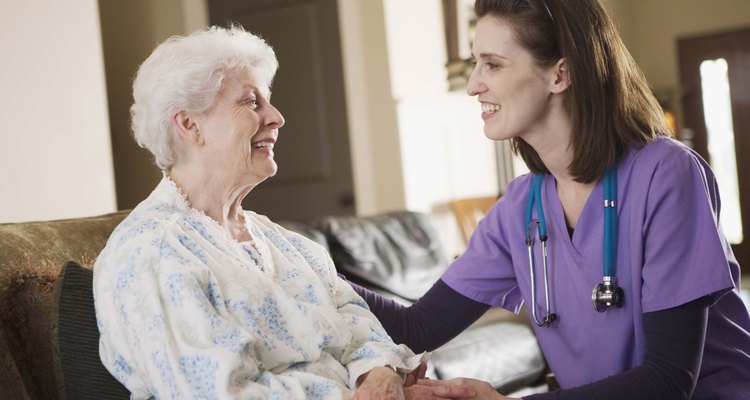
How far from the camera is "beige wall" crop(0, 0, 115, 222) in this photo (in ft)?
9.59

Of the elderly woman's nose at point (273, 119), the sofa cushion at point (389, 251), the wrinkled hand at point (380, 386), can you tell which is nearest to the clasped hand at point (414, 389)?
the wrinkled hand at point (380, 386)

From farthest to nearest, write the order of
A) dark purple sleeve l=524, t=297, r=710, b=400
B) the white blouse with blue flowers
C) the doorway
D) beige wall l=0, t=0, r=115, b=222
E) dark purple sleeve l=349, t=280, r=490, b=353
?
the doorway
beige wall l=0, t=0, r=115, b=222
dark purple sleeve l=349, t=280, r=490, b=353
dark purple sleeve l=524, t=297, r=710, b=400
the white blouse with blue flowers

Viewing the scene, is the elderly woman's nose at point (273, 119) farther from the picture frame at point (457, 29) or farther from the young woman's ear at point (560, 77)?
the picture frame at point (457, 29)

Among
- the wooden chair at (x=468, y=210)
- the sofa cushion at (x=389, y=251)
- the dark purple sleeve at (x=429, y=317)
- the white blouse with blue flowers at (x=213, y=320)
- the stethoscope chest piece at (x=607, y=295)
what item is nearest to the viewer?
the white blouse with blue flowers at (x=213, y=320)

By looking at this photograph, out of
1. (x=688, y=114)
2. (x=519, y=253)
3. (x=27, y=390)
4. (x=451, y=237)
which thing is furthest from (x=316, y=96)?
(x=688, y=114)

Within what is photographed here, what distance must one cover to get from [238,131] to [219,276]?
12.1 inches

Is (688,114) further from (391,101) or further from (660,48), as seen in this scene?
(391,101)

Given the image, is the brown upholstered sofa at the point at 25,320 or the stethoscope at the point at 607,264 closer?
the brown upholstered sofa at the point at 25,320

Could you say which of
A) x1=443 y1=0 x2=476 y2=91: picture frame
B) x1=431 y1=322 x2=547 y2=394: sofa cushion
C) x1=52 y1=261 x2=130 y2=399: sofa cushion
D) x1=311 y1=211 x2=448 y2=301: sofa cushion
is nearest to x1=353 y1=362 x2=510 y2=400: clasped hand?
x1=52 y1=261 x2=130 y2=399: sofa cushion

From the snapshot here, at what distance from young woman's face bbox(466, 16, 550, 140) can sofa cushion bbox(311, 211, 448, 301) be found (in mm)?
1550

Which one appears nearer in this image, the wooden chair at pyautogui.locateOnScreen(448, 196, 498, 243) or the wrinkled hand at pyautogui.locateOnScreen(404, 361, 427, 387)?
the wrinkled hand at pyautogui.locateOnScreen(404, 361, 427, 387)

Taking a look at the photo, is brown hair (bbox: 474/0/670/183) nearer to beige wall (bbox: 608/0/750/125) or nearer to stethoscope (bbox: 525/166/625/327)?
stethoscope (bbox: 525/166/625/327)

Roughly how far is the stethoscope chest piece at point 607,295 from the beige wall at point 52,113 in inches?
82.0

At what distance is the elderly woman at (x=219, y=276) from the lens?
52.4 inches
